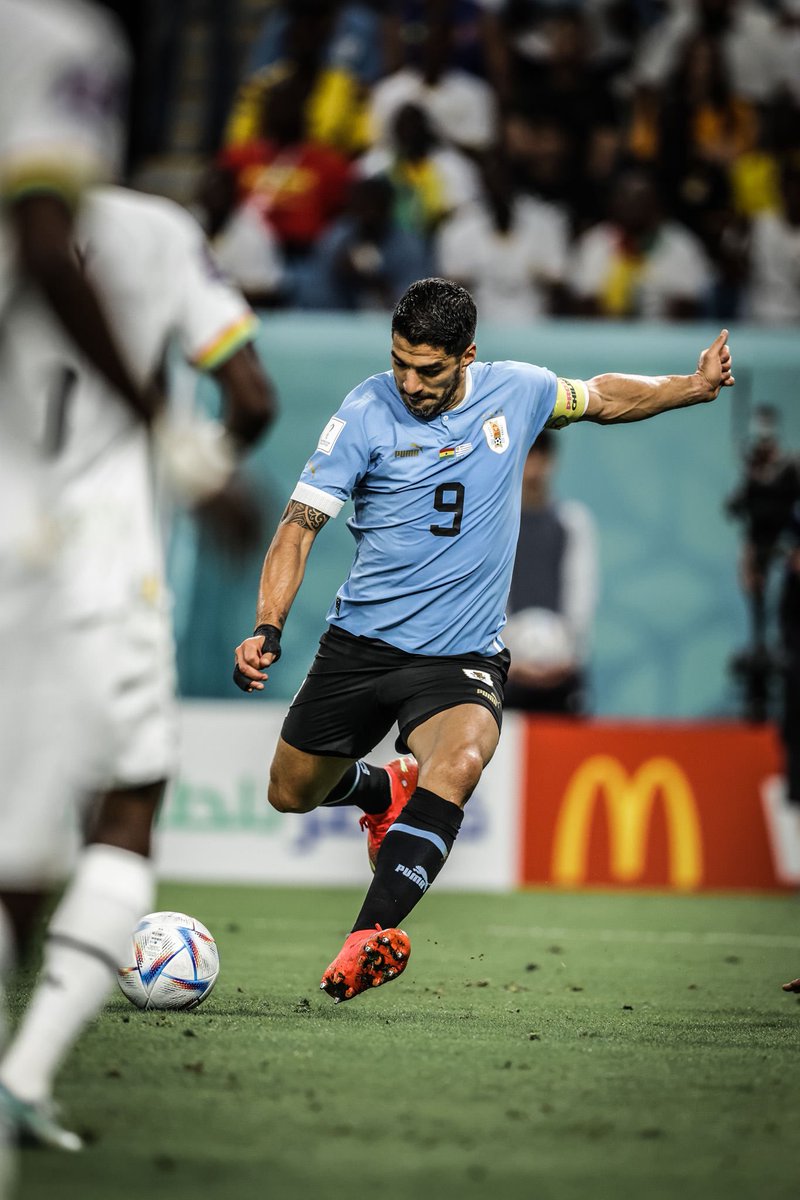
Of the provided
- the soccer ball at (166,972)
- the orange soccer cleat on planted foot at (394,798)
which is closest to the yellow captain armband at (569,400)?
the orange soccer cleat on planted foot at (394,798)

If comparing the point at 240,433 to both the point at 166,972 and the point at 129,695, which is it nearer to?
the point at 129,695

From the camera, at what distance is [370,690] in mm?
6715

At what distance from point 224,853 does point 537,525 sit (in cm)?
299

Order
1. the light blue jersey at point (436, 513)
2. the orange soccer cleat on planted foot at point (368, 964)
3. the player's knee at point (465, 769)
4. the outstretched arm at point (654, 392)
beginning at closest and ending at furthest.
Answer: the orange soccer cleat on planted foot at point (368, 964), the player's knee at point (465, 769), the light blue jersey at point (436, 513), the outstretched arm at point (654, 392)

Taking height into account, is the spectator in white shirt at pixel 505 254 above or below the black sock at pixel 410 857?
above

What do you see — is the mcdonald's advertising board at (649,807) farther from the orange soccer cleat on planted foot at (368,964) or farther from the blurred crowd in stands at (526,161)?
the orange soccer cleat on planted foot at (368,964)

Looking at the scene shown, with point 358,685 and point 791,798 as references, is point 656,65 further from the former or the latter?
point 358,685

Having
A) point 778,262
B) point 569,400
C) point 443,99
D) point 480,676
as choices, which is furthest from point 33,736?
point 443,99

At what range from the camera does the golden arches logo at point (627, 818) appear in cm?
1139

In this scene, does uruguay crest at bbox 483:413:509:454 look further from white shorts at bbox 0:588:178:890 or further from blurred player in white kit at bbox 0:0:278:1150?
white shorts at bbox 0:588:178:890

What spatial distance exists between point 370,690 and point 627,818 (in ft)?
16.7

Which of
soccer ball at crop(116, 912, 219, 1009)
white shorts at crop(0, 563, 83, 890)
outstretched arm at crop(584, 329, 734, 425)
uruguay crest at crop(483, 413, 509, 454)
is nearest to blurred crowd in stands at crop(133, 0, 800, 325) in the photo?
outstretched arm at crop(584, 329, 734, 425)

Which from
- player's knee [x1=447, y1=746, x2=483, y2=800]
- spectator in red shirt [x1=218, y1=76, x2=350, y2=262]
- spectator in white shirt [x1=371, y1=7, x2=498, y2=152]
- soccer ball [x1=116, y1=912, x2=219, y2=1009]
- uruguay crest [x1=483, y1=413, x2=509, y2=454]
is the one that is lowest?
soccer ball [x1=116, y1=912, x2=219, y2=1009]

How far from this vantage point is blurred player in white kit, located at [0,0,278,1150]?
11.8 ft
